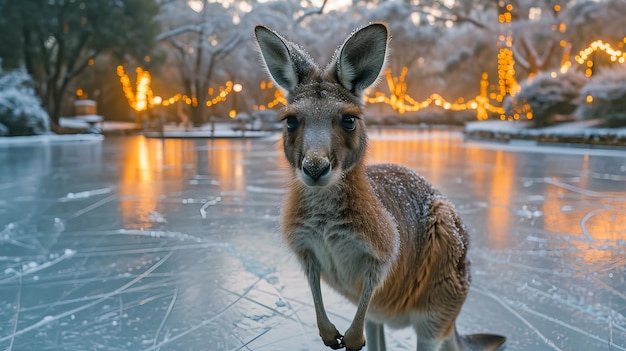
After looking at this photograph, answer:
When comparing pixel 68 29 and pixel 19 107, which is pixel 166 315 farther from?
pixel 68 29

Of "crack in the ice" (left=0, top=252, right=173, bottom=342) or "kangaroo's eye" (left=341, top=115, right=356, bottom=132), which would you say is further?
"crack in the ice" (left=0, top=252, right=173, bottom=342)

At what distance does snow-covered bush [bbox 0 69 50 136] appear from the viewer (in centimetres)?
1936

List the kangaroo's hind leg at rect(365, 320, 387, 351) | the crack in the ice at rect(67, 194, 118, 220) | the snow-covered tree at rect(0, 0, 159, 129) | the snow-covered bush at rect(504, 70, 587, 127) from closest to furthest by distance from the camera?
1. the kangaroo's hind leg at rect(365, 320, 387, 351)
2. the crack in the ice at rect(67, 194, 118, 220)
3. the snow-covered bush at rect(504, 70, 587, 127)
4. the snow-covered tree at rect(0, 0, 159, 129)

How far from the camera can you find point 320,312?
176 cm

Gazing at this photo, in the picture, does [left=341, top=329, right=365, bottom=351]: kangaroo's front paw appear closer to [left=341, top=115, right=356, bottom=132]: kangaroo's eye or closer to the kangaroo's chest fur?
the kangaroo's chest fur

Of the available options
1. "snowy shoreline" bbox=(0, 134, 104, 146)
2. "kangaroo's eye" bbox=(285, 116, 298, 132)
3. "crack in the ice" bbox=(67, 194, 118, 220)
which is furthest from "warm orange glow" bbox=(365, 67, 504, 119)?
"kangaroo's eye" bbox=(285, 116, 298, 132)

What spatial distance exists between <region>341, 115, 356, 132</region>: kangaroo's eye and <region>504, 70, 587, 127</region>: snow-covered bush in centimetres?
1800

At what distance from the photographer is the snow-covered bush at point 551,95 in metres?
17.7

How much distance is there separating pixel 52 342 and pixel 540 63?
28.3 metres

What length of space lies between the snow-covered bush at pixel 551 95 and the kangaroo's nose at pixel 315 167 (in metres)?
18.2

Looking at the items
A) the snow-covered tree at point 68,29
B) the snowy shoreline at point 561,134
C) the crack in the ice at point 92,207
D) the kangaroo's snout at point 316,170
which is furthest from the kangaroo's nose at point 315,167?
the snow-covered tree at point 68,29

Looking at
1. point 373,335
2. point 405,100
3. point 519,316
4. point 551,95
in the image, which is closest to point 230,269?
point 373,335

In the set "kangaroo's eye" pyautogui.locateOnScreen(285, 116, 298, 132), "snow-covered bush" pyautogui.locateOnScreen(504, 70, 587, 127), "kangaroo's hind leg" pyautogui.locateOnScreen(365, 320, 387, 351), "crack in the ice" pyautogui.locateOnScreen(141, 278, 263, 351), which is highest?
"snow-covered bush" pyautogui.locateOnScreen(504, 70, 587, 127)

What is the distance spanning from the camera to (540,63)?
87.7 feet
